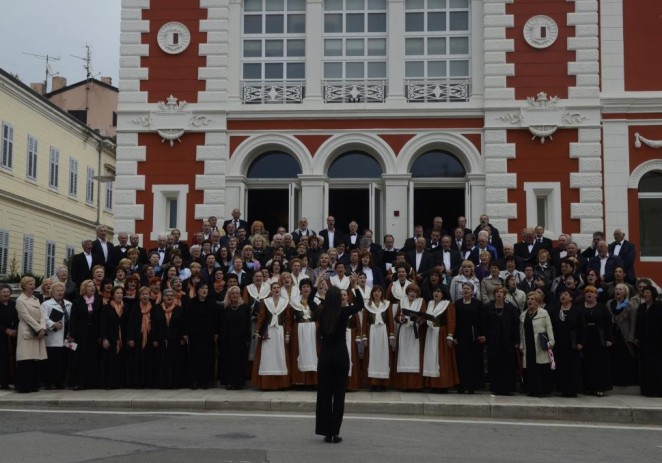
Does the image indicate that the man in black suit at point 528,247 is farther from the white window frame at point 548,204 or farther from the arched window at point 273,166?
the arched window at point 273,166

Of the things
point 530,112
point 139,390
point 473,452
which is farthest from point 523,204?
point 473,452

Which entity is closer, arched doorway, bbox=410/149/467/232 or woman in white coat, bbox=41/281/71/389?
woman in white coat, bbox=41/281/71/389

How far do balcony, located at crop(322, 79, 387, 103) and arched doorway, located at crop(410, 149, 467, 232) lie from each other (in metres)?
1.73

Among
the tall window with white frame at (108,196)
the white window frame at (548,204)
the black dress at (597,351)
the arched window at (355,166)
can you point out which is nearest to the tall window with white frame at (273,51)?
the arched window at (355,166)

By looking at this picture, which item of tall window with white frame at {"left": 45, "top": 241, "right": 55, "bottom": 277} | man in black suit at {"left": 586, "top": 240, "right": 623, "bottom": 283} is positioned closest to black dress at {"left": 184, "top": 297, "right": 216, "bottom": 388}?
man in black suit at {"left": 586, "top": 240, "right": 623, "bottom": 283}

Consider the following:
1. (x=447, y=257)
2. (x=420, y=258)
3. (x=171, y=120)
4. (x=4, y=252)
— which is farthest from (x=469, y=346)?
(x=4, y=252)

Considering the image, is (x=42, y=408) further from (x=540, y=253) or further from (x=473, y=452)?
(x=540, y=253)

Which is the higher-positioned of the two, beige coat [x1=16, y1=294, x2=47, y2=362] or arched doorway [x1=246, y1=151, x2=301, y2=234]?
arched doorway [x1=246, y1=151, x2=301, y2=234]

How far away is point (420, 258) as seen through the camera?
16.2 metres

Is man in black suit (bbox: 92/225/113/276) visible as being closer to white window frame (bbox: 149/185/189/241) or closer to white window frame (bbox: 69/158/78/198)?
white window frame (bbox: 149/185/189/241)

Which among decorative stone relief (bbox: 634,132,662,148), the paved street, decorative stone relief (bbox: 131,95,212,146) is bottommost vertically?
the paved street

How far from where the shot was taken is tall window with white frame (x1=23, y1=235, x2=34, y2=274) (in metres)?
32.7

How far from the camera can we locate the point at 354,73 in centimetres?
2044

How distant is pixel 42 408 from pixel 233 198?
843cm
